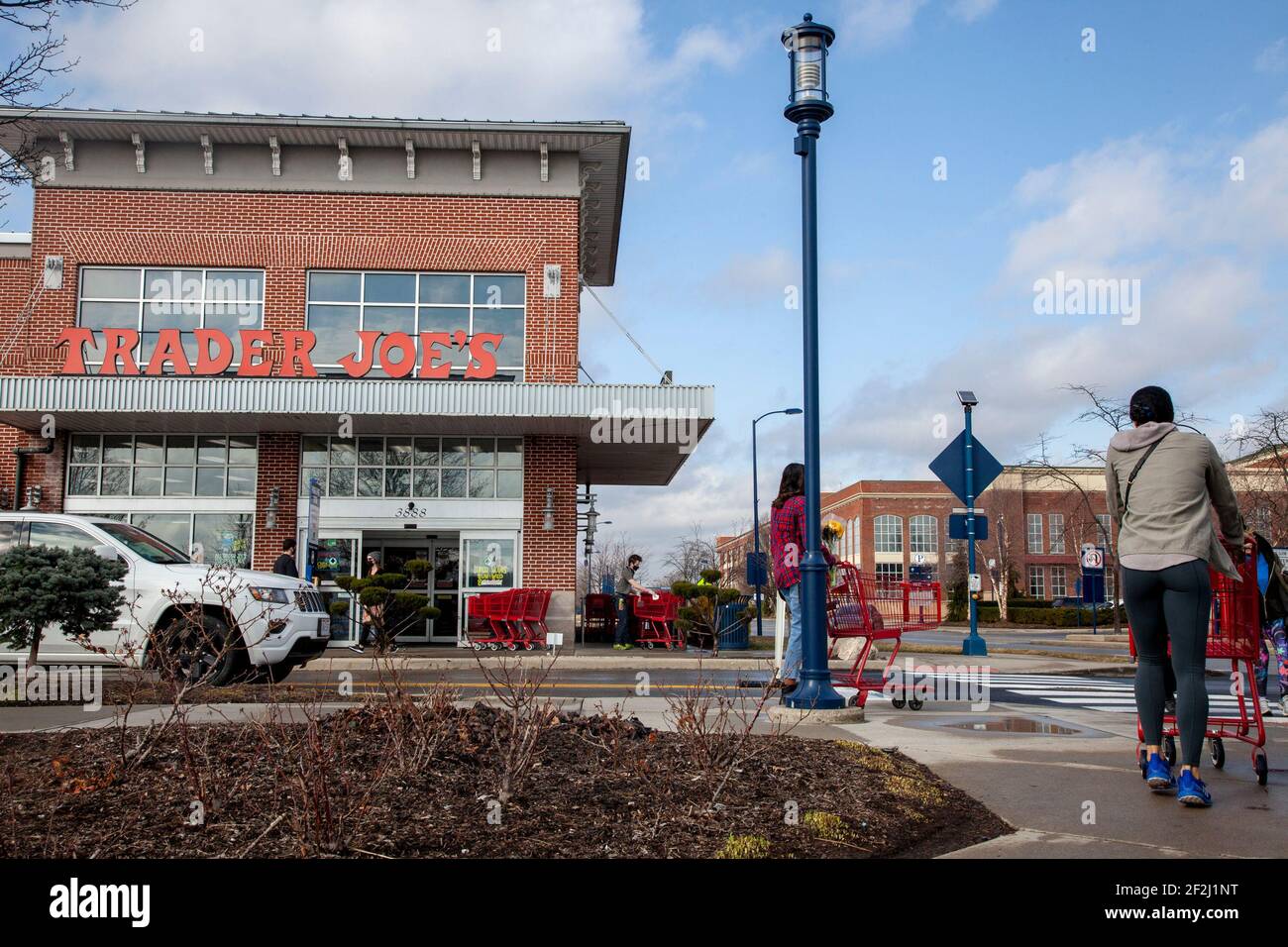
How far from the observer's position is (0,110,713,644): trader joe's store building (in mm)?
21016

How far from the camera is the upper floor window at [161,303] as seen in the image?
21.9 meters

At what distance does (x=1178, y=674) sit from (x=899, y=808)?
167 cm

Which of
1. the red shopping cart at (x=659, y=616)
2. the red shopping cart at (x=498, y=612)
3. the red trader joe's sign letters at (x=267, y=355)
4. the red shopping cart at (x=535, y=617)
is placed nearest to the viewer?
the red shopping cart at (x=498, y=612)

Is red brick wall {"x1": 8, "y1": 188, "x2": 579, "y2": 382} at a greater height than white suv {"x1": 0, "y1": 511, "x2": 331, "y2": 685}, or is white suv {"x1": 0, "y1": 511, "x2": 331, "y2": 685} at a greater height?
red brick wall {"x1": 8, "y1": 188, "x2": 579, "y2": 382}

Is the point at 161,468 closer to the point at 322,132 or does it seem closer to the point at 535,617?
the point at 322,132

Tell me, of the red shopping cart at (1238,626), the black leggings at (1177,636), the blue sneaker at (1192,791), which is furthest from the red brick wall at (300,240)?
Result: the blue sneaker at (1192,791)

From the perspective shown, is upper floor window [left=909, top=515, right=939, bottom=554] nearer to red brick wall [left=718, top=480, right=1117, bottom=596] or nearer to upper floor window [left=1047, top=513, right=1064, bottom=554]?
red brick wall [left=718, top=480, right=1117, bottom=596]

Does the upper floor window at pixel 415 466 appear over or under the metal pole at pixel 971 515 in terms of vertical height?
over

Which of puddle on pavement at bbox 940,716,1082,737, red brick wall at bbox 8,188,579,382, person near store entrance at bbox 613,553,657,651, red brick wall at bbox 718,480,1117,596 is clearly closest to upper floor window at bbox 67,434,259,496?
red brick wall at bbox 8,188,579,382

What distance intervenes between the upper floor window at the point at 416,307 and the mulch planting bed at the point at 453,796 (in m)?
16.8

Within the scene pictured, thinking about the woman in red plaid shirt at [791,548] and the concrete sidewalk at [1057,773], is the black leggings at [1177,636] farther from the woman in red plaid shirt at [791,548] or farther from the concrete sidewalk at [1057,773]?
the woman in red plaid shirt at [791,548]

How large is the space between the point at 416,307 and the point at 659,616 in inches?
316

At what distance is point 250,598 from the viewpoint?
10742 mm

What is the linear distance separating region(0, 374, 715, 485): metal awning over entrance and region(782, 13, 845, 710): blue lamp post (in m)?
11.2
